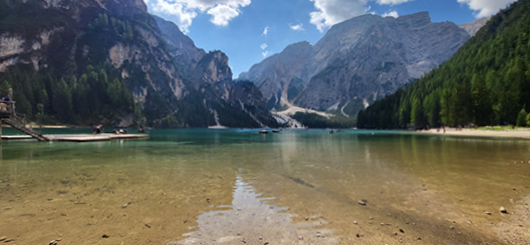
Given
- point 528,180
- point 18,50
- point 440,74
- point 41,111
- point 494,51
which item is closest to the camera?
point 528,180

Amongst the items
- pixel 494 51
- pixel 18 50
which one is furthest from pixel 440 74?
pixel 18 50

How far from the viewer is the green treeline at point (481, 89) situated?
259ft

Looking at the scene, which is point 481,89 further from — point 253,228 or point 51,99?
point 51,99

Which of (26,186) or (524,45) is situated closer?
(26,186)

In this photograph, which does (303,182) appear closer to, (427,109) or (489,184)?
(489,184)

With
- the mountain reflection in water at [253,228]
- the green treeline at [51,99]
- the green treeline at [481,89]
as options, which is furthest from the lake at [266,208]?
the green treeline at [51,99]

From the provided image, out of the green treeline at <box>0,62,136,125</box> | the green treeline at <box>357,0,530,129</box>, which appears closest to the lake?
the green treeline at <box>357,0,530,129</box>

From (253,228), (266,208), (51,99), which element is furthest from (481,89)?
(51,99)

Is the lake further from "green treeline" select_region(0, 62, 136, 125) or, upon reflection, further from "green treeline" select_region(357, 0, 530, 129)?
"green treeline" select_region(0, 62, 136, 125)

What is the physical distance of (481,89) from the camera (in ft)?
303

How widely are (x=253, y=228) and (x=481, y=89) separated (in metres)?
120

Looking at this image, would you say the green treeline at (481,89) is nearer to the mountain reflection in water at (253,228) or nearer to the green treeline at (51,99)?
the mountain reflection in water at (253,228)

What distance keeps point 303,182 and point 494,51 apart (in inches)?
6779

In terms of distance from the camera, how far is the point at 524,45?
109562 millimetres
